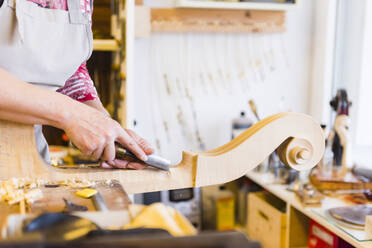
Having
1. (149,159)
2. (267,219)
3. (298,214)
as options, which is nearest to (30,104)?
(149,159)

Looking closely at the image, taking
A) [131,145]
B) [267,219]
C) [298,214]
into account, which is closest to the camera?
[131,145]

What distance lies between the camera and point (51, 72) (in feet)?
2.50

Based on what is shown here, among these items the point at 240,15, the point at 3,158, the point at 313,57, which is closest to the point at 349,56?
the point at 313,57

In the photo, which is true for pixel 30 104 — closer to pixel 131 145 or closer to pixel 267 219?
pixel 131 145

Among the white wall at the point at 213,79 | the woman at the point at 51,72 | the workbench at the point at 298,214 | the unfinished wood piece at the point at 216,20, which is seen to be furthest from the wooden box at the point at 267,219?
the woman at the point at 51,72

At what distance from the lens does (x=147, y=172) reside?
2.34 ft

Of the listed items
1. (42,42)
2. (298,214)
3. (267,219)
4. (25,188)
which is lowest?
(267,219)

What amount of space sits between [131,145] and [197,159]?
0.12 m

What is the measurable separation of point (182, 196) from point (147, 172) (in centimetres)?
169

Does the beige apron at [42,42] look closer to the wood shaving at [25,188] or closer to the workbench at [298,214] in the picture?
the wood shaving at [25,188]

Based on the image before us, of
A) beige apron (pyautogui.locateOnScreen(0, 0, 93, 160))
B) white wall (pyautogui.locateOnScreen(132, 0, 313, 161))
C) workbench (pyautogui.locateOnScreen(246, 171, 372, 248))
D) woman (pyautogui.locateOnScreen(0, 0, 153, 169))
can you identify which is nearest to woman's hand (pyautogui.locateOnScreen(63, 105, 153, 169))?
woman (pyautogui.locateOnScreen(0, 0, 153, 169))

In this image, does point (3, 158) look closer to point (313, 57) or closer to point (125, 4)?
point (125, 4)

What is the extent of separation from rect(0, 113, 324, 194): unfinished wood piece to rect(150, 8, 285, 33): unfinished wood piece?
1835 millimetres

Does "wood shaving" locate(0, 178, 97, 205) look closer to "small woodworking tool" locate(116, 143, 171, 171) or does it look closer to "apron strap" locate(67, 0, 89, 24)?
"small woodworking tool" locate(116, 143, 171, 171)
